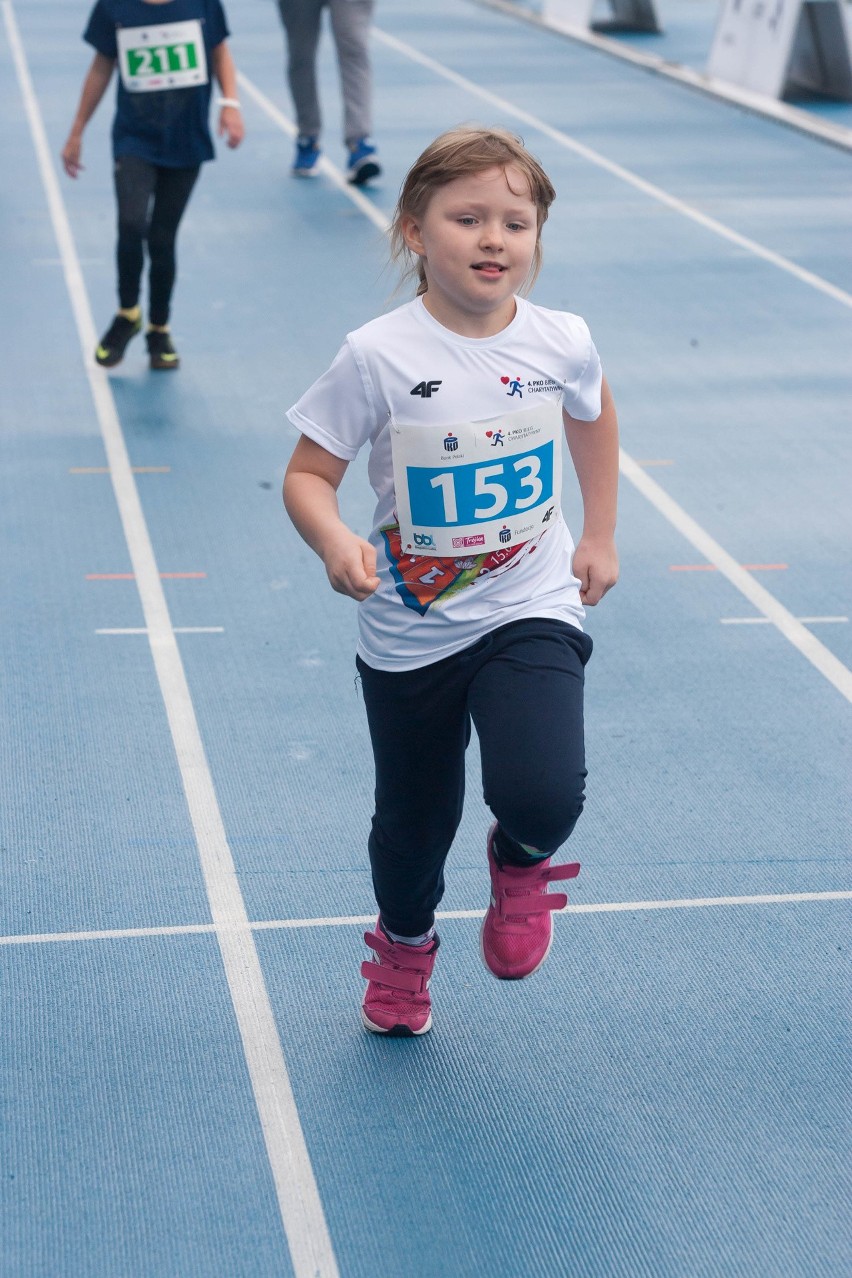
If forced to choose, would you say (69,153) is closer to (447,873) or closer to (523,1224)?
(447,873)

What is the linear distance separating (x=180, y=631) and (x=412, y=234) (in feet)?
8.06

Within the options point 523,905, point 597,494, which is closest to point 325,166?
point 597,494

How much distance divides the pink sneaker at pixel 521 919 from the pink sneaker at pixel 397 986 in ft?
0.61

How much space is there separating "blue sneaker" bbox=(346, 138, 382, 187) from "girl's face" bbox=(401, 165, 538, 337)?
8942 millimetres

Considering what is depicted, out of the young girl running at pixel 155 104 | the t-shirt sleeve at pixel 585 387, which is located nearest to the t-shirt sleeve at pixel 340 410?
the t-shirt sleeve at pixel 585 387

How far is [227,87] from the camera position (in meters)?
7.47

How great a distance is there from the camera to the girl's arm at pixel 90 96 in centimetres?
721

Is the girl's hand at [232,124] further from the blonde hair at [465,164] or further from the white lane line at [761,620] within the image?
the blonde hair at [465,164]

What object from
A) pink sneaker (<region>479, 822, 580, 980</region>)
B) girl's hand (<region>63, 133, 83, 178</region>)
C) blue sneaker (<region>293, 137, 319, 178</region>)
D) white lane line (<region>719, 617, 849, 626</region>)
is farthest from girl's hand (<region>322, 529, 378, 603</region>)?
blue sneaker (<region>293, 137, 319, 178</region>)

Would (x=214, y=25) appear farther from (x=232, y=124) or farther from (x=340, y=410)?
(x=340, y=410)

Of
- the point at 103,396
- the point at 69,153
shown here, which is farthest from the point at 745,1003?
the point at 69,153

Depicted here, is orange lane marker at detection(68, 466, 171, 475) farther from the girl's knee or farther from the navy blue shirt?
the girl's knee

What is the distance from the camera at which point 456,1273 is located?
2688 millimetres

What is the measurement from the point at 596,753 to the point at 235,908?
1.20 m
